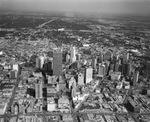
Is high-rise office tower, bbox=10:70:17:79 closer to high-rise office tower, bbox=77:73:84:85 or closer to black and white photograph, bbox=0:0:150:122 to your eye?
black and white photograph, bbox=0:0:150:122

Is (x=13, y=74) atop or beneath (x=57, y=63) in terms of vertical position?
beneath

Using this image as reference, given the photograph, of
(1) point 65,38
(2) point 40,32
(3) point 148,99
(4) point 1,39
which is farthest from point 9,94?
(2) point 40,32

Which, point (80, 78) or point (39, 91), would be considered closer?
point (39, 91)

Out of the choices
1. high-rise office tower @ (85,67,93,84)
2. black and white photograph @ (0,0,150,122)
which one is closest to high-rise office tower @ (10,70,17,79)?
black and white photograph @ (0,0,150,122)

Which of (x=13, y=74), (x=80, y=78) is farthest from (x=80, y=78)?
(x=13, y=74)

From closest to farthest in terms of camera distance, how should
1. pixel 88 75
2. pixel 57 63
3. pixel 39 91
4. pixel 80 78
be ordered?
pixel 39 91 → pixel 80 78 → pixel 88 75 → pixel 57 63

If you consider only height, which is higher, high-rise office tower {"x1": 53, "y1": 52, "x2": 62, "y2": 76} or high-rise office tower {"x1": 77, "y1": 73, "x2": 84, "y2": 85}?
high-rise office tower {"x1": 53, "y1": 52, "x2": 62, "y2": 76}

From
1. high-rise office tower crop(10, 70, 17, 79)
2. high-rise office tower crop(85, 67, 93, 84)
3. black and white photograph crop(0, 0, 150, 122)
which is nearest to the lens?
black and white photograph crop(0, 0, 150, 122)

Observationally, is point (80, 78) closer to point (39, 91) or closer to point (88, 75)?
point (88, 75)
